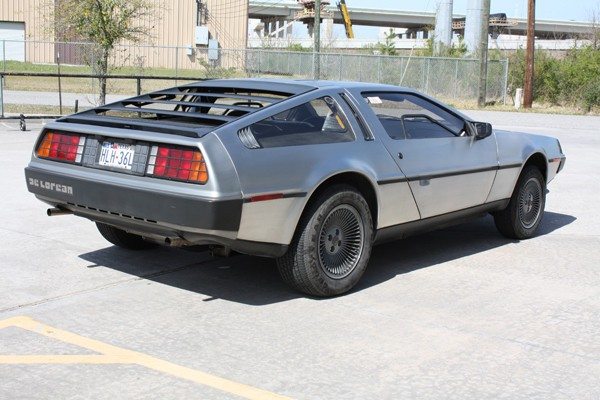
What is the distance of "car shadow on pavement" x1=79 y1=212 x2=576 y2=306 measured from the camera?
19.8 ft

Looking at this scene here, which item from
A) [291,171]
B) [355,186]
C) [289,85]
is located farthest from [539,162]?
[291,171]

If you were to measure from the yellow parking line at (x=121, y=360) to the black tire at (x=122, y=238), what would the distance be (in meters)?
1.86

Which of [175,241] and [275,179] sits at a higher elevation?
[275,179]


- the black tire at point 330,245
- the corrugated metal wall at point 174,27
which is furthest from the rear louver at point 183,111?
the corrugated metal wall at point 174,27

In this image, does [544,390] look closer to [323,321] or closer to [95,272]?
[323,321]

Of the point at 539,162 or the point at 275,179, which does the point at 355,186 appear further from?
the point at 539,162

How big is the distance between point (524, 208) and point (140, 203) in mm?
4107

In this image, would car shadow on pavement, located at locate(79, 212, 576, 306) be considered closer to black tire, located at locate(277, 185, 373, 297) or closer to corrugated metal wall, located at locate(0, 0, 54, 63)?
black tire, located at locate(277, 185, 373, 297)

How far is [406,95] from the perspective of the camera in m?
6.98

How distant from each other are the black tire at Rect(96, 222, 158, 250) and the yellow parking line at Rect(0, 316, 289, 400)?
1858 millimetres

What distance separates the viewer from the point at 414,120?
6801 mm

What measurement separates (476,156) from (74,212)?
3.35m

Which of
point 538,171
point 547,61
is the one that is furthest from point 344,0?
point 538,171

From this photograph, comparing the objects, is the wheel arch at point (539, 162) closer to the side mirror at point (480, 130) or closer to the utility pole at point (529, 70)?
the side mirror at point (480, 130)
